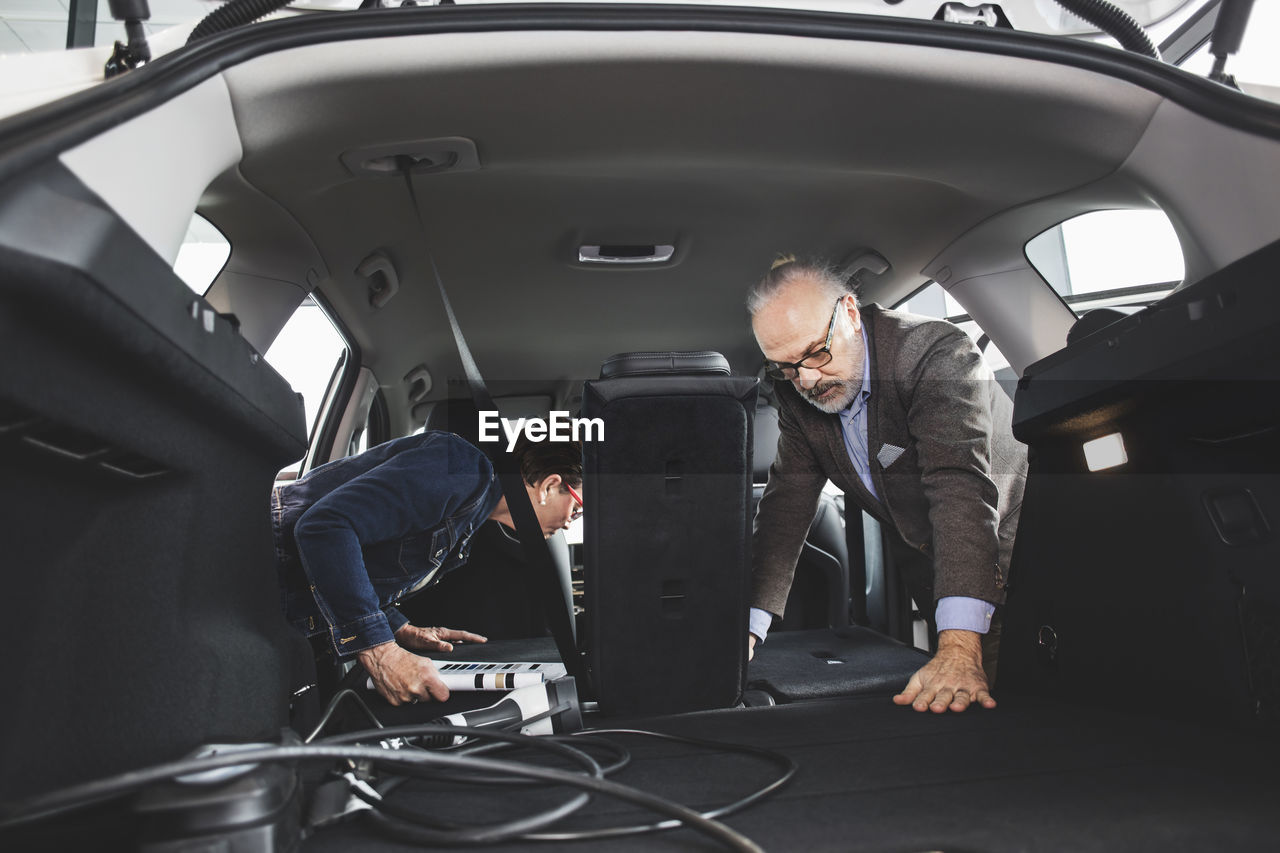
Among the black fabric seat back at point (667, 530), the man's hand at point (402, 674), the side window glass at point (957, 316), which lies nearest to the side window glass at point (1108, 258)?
the side window glass at point (957, 316)

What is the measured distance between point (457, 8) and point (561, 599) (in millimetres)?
1060

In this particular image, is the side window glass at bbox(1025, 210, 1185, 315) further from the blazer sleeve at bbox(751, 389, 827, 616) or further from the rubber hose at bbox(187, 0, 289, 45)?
the rubber hose at bbox(187, 0, 289, 45)

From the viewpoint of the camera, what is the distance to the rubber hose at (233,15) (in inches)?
37.9

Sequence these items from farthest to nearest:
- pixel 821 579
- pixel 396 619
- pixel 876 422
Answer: pixel 821 579
pixel 396 619
pixel 876 422

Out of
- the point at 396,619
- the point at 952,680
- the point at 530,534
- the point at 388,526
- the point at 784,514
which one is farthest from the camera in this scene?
the point at 396,619

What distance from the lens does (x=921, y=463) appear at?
1673mm

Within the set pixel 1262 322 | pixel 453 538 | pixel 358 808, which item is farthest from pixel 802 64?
pixel 453 538

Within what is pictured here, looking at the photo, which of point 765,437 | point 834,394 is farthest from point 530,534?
point 765,437

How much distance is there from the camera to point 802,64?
1.06 metres

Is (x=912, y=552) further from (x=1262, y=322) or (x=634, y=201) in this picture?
(x=1262, y=322)

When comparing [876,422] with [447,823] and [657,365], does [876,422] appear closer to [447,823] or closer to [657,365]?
[657,365]

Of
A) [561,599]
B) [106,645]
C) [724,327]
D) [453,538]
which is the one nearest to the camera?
[106,645]

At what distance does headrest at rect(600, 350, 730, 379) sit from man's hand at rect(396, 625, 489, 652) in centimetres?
134

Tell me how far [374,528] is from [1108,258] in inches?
68.2
